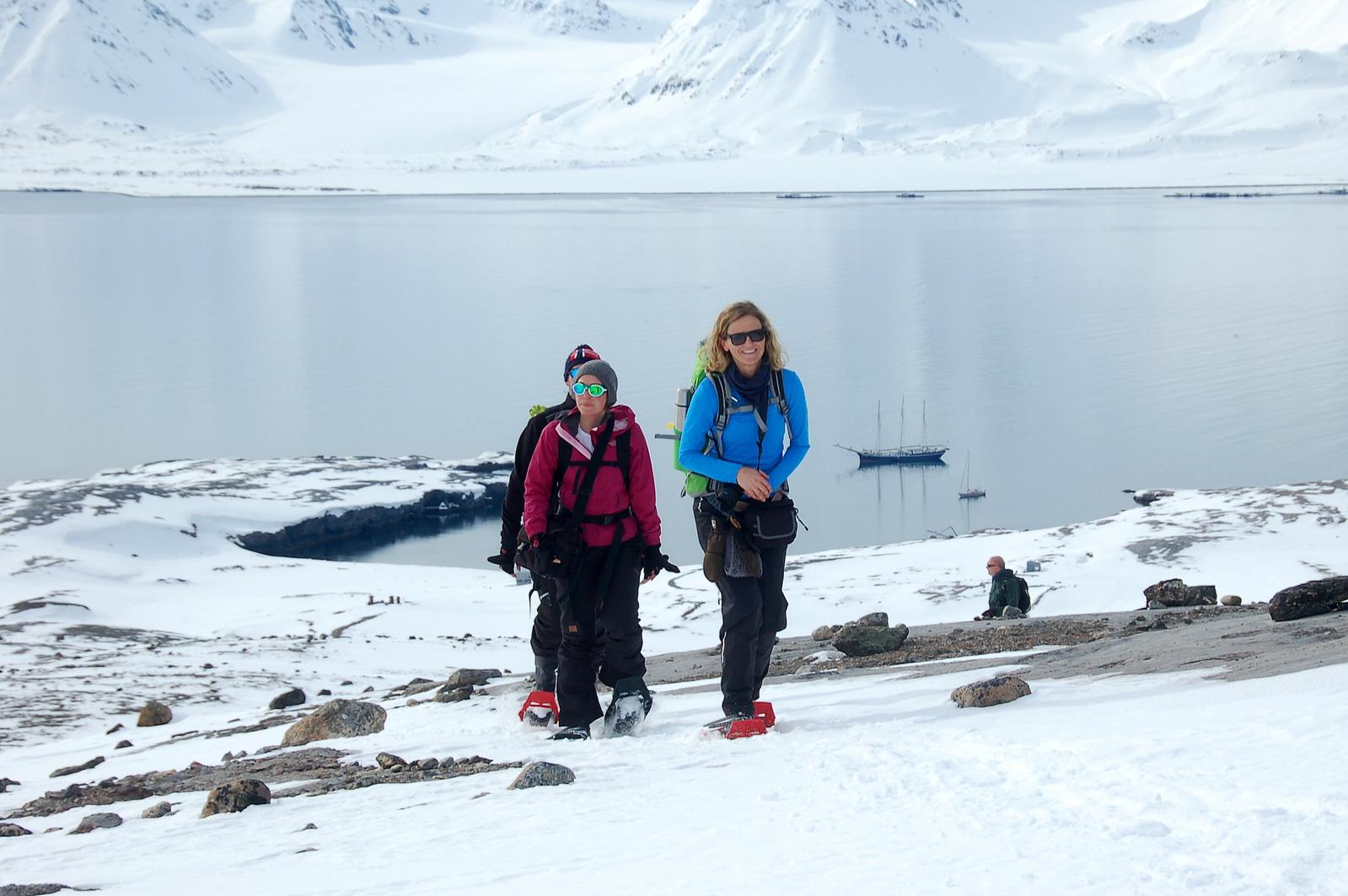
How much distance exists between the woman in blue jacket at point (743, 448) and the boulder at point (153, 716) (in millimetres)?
5724

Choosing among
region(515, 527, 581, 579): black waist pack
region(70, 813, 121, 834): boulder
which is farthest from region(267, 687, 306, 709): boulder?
region(515, 527, 581, 579): black waist pack

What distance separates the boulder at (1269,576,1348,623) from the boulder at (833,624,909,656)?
2.41 metres

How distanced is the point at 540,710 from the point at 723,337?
2255mm

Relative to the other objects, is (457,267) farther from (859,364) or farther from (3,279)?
(859,364)

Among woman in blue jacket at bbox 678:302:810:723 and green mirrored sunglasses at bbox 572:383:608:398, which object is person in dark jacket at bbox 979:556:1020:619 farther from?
green mirrored sunglasses at bbox 572:383:608:398

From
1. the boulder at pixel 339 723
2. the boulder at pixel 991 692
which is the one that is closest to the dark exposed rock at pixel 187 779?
the boulder at pixel 339 723

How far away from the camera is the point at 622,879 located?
380cm

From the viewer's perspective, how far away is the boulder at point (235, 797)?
552 centimetres

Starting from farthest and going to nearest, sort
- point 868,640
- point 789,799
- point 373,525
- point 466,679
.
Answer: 1. point 373,525
2. point 466,679
3. point 868,640
4. point 789,799

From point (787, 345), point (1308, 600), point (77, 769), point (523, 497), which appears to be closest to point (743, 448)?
point (523, 497)

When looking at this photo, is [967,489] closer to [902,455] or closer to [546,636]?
[902,455]

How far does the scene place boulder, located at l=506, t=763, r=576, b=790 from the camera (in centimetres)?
527

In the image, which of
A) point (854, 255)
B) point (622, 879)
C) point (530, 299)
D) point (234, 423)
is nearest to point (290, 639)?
point (622, 879)

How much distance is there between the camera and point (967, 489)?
123ft
